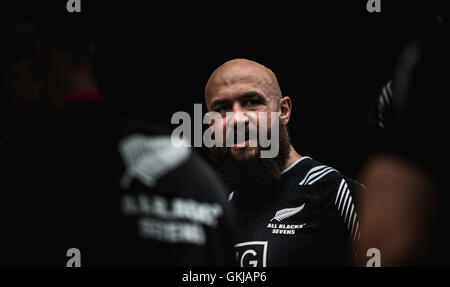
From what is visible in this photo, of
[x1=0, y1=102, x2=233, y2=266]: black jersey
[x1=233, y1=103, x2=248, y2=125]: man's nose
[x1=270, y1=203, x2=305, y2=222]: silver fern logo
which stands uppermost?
[x1=233, y1=103, x2=248, y2=125]: man's nose

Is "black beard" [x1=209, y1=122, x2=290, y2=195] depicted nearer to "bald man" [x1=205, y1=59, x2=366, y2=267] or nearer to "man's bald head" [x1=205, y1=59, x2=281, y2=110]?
"bald man" [x1=205, y1=59, x2=366, y2=267]

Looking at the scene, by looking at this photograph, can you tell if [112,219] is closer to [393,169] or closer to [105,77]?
[393,169]

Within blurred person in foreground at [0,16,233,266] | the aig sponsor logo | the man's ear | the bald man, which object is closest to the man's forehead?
the bald man

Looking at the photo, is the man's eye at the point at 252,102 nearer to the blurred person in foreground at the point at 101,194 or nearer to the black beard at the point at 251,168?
the black beard at the point at 251,168

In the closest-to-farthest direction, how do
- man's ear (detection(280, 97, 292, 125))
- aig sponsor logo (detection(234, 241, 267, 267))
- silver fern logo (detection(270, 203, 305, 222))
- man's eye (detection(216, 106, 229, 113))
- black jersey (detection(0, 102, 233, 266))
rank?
black jersey (detection(0, 102, 233, 266)) → aig sponsor logo (detection(234, 241, 267, 267)) → silver fern logo (detection(270, 203, 305, 222)) → man's eye (detection(216, 106, 229, 113)) → man's ear (detection(280, 97, 292, 125))

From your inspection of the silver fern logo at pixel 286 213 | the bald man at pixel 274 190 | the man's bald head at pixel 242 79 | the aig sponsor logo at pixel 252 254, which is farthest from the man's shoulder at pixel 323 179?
the man's bald head at pixel 242 79

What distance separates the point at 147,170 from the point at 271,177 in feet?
4.16

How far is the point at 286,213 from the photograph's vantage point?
7.29ft

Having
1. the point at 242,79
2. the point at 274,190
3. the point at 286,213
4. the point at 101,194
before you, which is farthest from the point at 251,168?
the point at 101,194

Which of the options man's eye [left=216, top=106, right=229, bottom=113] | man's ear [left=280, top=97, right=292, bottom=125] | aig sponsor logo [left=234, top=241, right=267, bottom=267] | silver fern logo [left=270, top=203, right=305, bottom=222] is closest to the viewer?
aig sponsor logo [left=234, top=241, right=267, bottom=267]

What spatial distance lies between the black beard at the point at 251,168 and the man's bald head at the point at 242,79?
8.2 inches

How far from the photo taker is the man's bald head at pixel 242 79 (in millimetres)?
2512

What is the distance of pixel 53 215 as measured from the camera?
1.12 meters

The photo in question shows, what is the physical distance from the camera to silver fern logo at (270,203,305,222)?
221 cm
